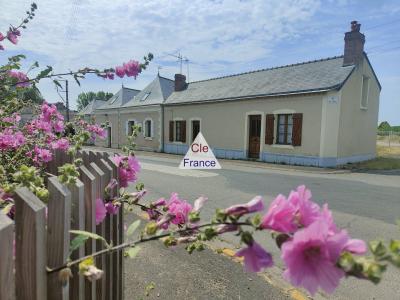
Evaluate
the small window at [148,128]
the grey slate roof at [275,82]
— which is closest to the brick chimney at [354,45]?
the grey slate roof at [275,82]

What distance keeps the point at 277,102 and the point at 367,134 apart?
5891mm

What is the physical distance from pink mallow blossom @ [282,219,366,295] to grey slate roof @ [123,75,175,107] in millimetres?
22923

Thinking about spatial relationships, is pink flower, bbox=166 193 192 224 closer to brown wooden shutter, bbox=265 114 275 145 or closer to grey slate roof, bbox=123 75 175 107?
brown wooden shutter, bbox=265 114 275 145

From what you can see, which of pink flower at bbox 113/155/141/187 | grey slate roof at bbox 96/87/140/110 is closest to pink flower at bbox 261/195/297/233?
pink flower at bbox 113/155/141/187

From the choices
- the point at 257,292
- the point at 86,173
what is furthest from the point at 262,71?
the point at 86,173

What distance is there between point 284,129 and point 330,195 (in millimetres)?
8401

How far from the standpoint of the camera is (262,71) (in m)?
19.5

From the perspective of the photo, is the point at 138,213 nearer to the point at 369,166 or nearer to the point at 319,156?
the point at 319,156

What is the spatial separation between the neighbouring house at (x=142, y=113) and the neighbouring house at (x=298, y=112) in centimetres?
327

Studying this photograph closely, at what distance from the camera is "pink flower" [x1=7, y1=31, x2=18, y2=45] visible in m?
2.76

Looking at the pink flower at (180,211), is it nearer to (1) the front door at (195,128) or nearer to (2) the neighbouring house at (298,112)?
(2) the neighbouring house at (298,112)

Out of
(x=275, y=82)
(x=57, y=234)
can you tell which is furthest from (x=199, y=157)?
(x=57, y=234)

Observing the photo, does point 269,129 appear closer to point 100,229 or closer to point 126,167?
point 126,167

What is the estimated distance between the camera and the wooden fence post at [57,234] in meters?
1.08
